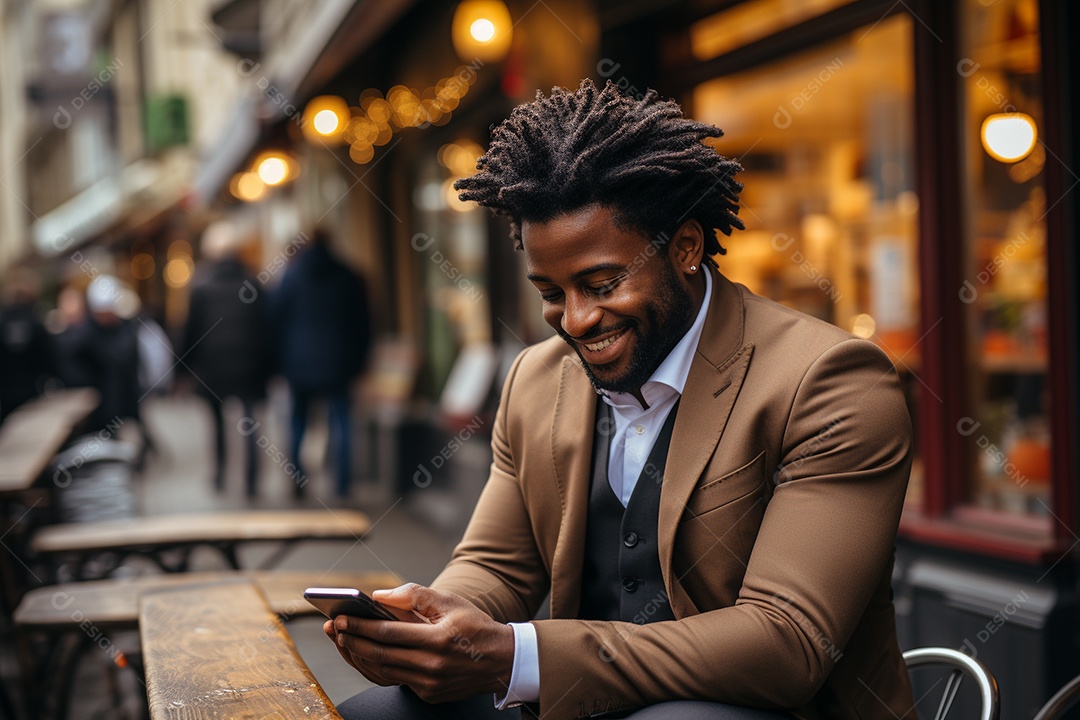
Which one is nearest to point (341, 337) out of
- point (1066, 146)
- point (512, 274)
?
point (512, 274)

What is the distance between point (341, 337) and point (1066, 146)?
20.7ft

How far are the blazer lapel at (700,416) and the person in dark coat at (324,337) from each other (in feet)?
23.2

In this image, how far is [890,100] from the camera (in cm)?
570

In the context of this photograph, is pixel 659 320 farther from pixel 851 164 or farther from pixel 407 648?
pixel 851 164

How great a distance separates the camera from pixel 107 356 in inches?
431

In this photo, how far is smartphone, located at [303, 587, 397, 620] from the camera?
5.89 feet

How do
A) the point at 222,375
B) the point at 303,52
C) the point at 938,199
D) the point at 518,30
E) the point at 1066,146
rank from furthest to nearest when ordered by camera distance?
1. the point at 222,375
2. the point at 303,52
3. the point at 518,30
4. the point at 938,199
5. the point at 1066,146

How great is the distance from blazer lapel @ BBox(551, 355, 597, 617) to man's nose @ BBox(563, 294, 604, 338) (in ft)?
0.85

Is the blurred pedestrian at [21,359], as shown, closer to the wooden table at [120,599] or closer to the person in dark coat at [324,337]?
the person in dark coat at [324,337]

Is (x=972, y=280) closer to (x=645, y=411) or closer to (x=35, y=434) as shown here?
(x=645, y=411)

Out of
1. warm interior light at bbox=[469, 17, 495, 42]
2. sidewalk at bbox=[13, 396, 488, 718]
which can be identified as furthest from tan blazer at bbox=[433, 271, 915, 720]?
warm interior light at bbox=[469, 17, 495, 42]

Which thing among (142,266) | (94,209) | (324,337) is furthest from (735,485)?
(94,209)

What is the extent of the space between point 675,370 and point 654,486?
0.22m

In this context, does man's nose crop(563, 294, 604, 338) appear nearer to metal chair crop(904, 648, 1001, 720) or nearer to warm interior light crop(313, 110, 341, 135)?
metal chair crop(904, 648, 1001, 720)
